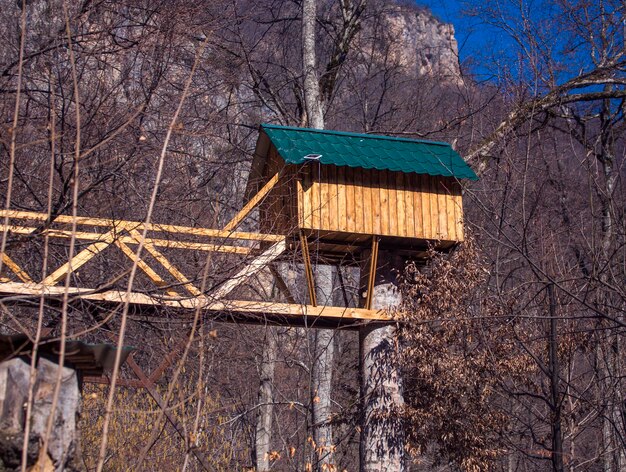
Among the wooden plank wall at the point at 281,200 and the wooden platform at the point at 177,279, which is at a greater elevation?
the wooden plank wall at the point at 281,200

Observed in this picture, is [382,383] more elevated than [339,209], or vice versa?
[339,209]

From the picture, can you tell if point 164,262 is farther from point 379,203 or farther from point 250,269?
point 379,203

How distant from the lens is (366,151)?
1038 cm

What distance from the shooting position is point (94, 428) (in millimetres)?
10992

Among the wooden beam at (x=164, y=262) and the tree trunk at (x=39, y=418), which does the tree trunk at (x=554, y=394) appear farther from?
the tree trunk at (x=39, y=418)

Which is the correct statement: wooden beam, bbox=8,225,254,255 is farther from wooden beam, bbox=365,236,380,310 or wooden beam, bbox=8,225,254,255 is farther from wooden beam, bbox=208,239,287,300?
wooden beam, bbox=365,236,380,310

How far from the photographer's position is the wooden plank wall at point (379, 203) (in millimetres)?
9922

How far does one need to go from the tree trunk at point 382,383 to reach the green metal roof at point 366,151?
4.05ft

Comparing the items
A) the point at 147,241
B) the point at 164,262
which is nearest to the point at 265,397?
the point at 164,262

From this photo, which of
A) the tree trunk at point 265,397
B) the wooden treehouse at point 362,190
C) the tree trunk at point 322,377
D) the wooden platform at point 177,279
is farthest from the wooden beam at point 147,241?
the tree trunk at point 265,397

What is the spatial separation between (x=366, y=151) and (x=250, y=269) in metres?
2.30

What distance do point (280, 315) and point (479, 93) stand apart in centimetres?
1038

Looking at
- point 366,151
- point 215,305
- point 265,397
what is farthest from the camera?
point 265,397

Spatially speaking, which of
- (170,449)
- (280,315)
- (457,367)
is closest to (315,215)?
(280,315)
